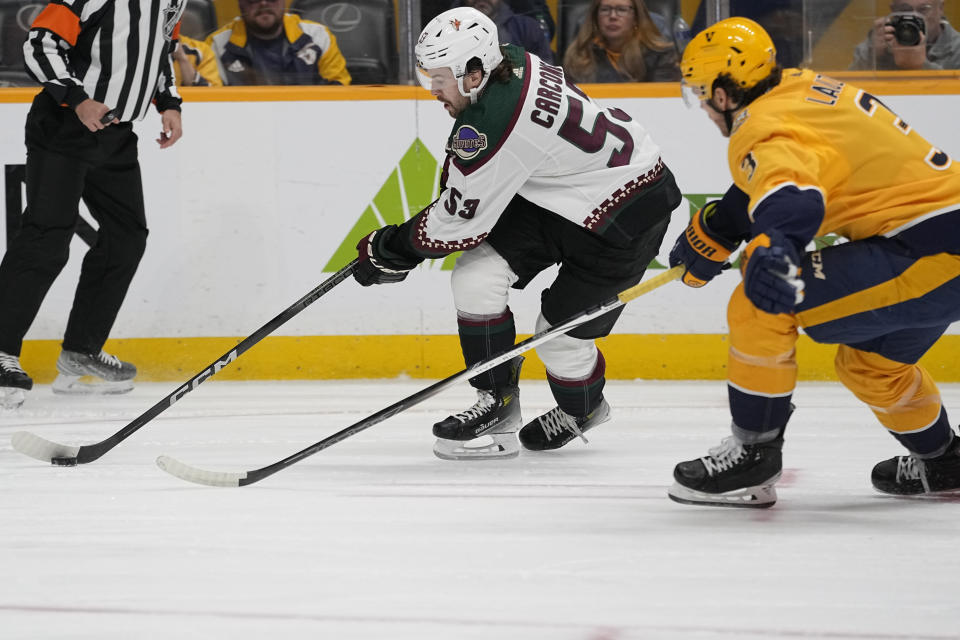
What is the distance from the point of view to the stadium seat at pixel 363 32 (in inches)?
152

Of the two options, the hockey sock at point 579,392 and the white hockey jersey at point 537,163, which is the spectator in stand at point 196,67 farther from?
the hockey sock at point 579,392

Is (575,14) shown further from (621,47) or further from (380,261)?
(380,261)

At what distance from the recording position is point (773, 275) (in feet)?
5.67

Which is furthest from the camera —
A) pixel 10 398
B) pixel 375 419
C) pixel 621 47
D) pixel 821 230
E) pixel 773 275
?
pixel 621 47

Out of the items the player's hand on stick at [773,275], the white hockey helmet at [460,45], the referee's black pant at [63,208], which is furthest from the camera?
the referee's black pant at [63,208]

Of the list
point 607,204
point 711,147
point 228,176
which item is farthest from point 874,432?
point 228,176

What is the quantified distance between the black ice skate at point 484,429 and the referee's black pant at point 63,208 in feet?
4.94

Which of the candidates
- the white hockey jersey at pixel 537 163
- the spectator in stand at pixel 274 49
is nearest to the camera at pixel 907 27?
the white hockey jersey at pixel 537 163

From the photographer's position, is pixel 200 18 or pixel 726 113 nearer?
pixel 726 113

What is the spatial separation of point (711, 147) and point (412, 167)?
1.01 metres

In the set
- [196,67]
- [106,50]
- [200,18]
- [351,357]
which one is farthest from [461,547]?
[200,18]

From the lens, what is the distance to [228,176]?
3809 mm

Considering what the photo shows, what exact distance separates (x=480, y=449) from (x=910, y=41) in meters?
2.27

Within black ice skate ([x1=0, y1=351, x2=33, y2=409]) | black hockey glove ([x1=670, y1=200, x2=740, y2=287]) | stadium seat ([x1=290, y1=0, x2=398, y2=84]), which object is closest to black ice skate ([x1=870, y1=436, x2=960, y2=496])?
black hockey glove ([x1=670, y1=200, x2=740, y2=287])
